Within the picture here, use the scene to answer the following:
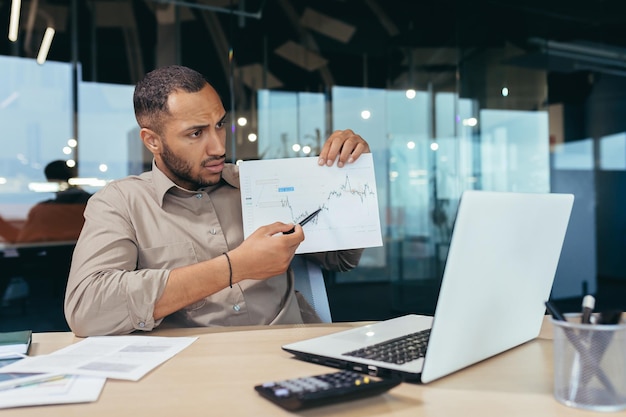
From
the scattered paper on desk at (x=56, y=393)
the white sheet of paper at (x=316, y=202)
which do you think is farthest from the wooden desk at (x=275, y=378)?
the white sheet of paper at (x=316, y=202)

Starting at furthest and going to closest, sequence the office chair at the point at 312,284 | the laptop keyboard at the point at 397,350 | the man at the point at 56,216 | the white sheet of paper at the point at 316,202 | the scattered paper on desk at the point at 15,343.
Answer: the man at the point at 56,216
the office chair at the point at 312,284
the white sheet of paper at the point at 316,202
the scattered paper on desk at the point at 15,343
the laptop keyboard at the point at 397,350

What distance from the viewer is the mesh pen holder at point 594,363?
74 cm

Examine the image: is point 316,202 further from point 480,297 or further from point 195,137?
point 480,297

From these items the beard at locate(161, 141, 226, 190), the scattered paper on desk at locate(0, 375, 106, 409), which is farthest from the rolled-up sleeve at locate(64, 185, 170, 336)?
the scattered paper on desk at locate(0, 375, 106, 409)

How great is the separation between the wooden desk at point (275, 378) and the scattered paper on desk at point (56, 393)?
1cm

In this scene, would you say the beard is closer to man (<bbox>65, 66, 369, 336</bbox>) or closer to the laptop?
man (<bbox>65, 66, 369, 336</bbox>)

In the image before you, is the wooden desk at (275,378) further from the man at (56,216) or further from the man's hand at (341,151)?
the man at (56,216)

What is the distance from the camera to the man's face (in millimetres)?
1616

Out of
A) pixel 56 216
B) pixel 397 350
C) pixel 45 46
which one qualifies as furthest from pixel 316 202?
pixel 45 46

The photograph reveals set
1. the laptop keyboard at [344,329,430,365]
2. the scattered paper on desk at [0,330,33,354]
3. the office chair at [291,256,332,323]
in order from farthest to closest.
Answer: the office chair at [291,256,332,323], the scattered paper on desk at [0,330,33,354], the laptop keyboard at [344,329,430,365]

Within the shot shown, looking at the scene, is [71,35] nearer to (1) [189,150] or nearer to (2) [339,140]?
(1) [189,150]

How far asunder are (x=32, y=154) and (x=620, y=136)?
4.55 meters

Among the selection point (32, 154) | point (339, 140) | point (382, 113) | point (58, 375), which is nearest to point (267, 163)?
point (339, 140)

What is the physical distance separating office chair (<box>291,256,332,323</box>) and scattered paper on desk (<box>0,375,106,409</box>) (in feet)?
2.94
